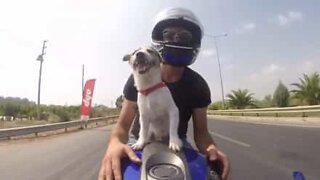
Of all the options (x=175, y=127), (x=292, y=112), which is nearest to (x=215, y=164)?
(x=175, y=127)

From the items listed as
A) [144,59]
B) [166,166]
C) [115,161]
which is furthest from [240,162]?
[166,166]

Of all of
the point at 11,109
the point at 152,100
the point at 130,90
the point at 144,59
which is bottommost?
the point at 152,100

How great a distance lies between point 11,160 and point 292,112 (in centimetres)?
2103

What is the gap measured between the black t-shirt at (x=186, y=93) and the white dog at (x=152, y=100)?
28 cm

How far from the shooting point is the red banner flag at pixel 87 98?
3472 cm

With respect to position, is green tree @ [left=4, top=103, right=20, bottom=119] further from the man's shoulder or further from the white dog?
the white dog

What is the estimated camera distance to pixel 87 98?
3588 centimetres

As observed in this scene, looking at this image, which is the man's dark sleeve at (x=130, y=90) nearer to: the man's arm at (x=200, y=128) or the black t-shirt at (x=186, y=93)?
the black t-shirt at (x=186, y=93)

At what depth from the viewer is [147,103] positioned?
9.23 feet

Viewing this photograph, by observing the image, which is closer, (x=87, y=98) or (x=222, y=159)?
(x=222, y=159)

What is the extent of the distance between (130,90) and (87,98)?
109ft

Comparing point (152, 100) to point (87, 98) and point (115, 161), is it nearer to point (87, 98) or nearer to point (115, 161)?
point (115, 161)

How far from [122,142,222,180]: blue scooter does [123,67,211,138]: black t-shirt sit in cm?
72

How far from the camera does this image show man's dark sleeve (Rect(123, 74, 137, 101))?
10.2ft
